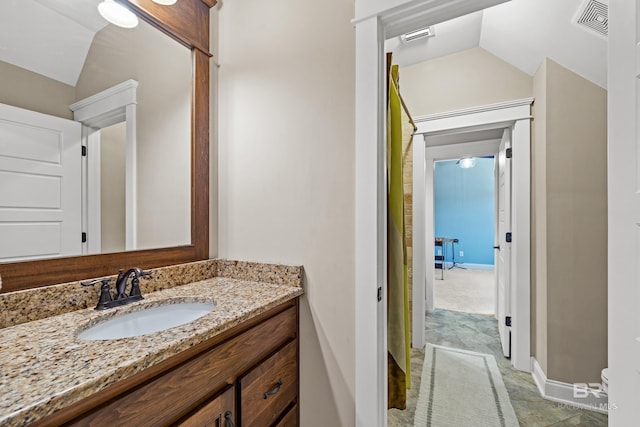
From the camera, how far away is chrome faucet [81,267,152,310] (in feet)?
3.22

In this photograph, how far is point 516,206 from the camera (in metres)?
2.22

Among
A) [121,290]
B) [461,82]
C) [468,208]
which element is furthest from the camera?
[468,208]

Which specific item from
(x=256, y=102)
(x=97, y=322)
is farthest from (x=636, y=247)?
(x=97, y=322)

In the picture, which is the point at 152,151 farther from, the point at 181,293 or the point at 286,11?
the point at 286,11

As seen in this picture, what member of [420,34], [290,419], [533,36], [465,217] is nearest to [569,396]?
[290,419]

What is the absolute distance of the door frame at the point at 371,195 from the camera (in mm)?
1123

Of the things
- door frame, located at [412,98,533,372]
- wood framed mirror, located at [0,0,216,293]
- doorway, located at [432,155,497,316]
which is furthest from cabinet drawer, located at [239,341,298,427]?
doorway, located at [432,155,497,316]

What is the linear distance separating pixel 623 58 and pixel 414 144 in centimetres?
180

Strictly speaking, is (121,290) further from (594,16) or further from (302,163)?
(594,16)

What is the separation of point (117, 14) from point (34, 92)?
0.47 meters

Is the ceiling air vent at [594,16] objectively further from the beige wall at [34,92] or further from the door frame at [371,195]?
the beige wall at [34,92]

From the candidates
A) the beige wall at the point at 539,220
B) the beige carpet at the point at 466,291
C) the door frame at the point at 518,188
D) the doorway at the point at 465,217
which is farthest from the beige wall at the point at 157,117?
the doorway at the point at 465,217

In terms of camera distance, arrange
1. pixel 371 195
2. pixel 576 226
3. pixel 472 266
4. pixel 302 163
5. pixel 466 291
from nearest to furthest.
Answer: pixel 371 195 < pixel 302 163 < pixel 576 226 < pixel 466 291 < pixel 472 266

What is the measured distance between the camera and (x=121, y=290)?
1.03 meters
